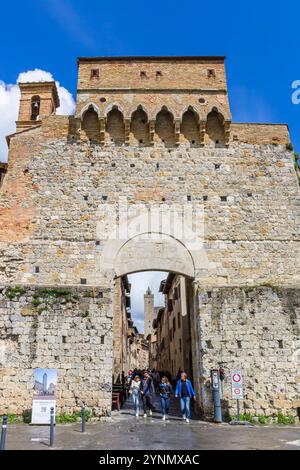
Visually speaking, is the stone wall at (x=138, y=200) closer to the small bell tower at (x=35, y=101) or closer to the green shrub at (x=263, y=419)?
the green shrub at (x=263, y=419)

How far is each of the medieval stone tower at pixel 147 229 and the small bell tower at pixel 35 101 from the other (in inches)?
354

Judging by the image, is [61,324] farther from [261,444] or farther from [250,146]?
[250,146]

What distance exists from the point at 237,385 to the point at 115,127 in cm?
1065

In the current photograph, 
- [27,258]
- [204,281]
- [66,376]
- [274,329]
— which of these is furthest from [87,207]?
[274,329]

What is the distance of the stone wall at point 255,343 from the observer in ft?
37.6

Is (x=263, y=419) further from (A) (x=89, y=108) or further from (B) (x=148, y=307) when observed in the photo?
(B) (x=148, y=307)

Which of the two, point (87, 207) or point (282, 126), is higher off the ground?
point (282, 126)

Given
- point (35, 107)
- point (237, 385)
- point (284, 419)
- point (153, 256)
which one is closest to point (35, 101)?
point (35, 107)

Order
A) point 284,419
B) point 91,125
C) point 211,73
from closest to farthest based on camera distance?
point 284,419 → point 91,125 → point 211,73

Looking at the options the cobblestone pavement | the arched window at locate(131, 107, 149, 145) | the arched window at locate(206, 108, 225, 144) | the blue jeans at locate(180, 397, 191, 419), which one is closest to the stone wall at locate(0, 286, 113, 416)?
the cobblestone pavement

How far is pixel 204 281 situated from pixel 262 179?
15.9 feet

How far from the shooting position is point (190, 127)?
50.1ft

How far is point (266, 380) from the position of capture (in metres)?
11.6

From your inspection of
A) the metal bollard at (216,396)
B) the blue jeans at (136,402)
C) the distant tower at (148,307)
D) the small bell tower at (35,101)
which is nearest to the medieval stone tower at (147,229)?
the metal bollard at (216,396)
